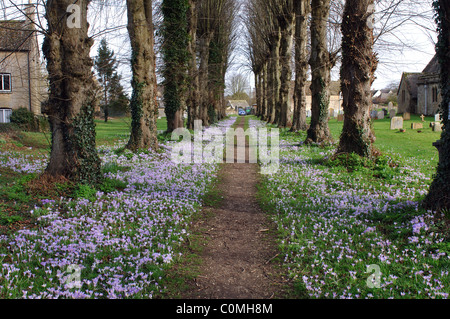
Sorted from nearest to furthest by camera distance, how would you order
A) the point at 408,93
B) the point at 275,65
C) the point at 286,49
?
the point at 286,49 < the point at 275,65 < the point at 408,93

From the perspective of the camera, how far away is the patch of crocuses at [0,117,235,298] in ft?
12.5

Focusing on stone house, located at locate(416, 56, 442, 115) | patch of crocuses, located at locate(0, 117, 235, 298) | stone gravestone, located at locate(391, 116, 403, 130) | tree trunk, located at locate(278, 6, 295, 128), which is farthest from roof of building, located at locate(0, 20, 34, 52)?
stone house, located at locate(416, 56, 442, 115)

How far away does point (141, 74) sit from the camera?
13.8 metres

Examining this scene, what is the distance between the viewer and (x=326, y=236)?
17.5 ft

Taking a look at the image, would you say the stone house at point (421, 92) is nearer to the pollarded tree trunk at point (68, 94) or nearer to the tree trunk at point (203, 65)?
the tree trunk at point (203, 65)

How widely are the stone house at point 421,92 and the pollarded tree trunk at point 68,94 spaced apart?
2047 inches

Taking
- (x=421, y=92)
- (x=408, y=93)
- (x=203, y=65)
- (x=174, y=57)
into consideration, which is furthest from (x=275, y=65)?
(x=408, y=93)

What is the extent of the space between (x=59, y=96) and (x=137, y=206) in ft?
11.0

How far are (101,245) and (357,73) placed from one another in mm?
9484

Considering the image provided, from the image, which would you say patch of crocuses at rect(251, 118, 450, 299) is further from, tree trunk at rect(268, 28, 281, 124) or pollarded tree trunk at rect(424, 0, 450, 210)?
tree trunk at rect(268, 28, 281, 124)

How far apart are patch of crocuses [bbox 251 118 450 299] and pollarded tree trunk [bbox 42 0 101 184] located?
4.60m

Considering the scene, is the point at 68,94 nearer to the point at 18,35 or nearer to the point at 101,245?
the point at 18,35
